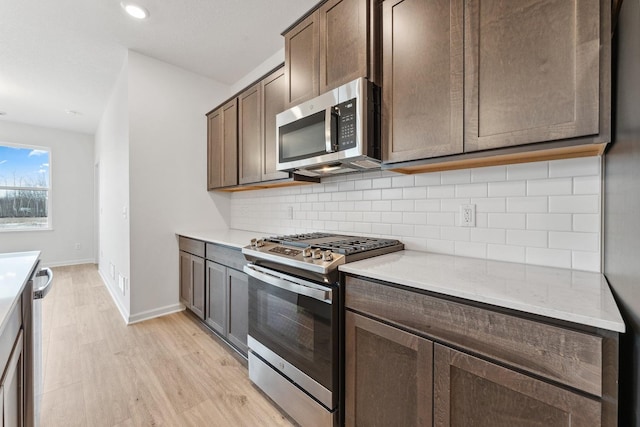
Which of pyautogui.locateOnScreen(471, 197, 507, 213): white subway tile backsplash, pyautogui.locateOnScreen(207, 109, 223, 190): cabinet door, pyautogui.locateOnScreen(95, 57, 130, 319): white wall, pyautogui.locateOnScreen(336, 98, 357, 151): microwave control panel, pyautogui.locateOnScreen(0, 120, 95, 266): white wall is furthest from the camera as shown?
pyautogui.locateOnScreen(0, 120, 95, 266): white wall

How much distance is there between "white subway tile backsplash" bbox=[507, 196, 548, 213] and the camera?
129cm

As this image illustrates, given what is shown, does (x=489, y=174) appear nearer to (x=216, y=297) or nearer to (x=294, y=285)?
(x=294, y=285)

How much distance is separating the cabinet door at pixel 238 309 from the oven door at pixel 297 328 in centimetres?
21

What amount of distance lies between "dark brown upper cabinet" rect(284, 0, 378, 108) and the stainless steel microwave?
104 millimetres

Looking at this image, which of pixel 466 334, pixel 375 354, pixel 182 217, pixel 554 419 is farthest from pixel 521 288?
pixel 182 217

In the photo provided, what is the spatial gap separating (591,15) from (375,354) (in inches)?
58.4

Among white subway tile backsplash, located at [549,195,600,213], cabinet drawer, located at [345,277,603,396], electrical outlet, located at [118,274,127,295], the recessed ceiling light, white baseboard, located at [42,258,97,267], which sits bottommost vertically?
white baseboard, located at [42,258,97,267]

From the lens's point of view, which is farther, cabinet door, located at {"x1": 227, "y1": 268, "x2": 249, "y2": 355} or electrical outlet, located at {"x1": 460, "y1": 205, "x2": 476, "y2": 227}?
cabinet door, located at {"x1": 227, "y1": 268, "x2": 249, "y2": 355}

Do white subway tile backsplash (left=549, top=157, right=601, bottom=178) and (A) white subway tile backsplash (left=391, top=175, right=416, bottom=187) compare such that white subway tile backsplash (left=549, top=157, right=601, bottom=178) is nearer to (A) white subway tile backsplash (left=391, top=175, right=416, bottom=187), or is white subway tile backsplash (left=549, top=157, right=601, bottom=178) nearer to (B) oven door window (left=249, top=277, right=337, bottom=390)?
(A) white subway tile backsplash (left=391, top=175, right=416, bottom=187)

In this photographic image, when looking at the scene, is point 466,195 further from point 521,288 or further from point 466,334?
point 466,334

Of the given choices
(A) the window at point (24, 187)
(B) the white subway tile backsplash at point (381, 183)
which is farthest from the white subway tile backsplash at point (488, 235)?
(A) the window at point (24, 187)

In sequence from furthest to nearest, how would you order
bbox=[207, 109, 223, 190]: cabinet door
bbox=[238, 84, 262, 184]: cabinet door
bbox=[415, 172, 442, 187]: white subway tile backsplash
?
bbox=[207, 109, 223, 190]: cabinet door
bbox=[238, 84, 262, 184]: cabinet door
bbox=[415, 172, 442, 187]: white subway tile backsplash

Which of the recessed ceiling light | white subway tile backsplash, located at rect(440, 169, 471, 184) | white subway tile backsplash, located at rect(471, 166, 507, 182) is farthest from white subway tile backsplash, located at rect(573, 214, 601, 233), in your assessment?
the recessed ceiling light

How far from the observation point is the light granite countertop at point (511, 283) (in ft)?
2.51
